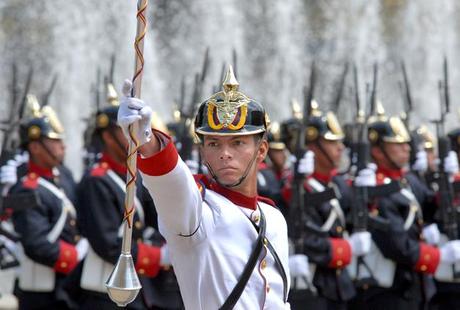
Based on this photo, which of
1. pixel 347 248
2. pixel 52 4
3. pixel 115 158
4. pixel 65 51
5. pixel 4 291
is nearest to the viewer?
pixel 115 158

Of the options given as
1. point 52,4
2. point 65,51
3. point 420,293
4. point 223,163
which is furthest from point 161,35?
point 223,163

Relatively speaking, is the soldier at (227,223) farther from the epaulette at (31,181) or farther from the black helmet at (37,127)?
the black helmet at (37,127)

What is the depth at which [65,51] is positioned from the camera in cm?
2034

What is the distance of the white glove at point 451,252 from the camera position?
10.2 meters

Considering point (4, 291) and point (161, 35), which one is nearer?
point (4, 291)

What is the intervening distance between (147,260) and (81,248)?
64 cm

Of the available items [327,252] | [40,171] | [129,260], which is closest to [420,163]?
[327,252]

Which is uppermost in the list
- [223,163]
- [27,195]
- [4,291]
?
[223,163]

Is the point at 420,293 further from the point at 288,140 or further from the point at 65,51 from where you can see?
the point at 65,51

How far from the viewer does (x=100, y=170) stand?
826 cm

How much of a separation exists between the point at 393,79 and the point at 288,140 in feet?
44.2

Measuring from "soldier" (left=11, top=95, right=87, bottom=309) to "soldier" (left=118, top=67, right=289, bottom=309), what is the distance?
386 centimetres

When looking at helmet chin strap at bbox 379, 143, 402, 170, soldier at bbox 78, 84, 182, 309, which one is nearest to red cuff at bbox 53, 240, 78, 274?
soldier at bbox 78, 84, 182, 309

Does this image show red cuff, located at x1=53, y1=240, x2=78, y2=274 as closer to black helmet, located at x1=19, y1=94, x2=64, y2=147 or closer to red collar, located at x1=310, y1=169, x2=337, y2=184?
black helmet, located at x1=19, y1=94, x2=64, y2=147
